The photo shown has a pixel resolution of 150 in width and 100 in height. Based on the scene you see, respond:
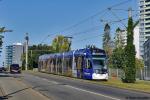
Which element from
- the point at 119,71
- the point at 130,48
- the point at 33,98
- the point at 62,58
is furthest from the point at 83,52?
the point at 33,98

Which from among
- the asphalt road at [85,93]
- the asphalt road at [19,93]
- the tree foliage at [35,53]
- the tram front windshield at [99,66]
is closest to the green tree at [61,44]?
the tree foliage at [35,53]

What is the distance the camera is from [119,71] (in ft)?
243

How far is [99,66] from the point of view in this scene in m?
53.0

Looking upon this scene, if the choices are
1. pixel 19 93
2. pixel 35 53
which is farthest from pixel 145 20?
pixel 19 93

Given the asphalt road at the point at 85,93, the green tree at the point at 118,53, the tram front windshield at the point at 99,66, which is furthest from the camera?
the green tree at the point at 118,53

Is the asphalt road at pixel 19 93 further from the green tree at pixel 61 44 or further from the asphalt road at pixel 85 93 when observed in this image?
the green tree at pixel 61 44

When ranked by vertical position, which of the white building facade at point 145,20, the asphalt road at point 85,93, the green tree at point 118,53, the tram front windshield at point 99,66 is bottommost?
the asphalt road at point 85,93

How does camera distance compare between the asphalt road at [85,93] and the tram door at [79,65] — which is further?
the tram door at [79,65]

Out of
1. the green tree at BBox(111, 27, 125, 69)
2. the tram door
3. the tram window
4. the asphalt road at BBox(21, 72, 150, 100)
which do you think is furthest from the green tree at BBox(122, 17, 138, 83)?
the green tree at BBox(111, 27, 125, 69)

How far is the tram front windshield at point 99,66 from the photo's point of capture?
52656 mm

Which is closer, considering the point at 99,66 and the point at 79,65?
the point at 99,66

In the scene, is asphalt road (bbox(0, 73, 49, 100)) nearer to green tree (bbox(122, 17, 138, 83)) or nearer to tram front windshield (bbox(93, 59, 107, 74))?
green tree (bbox(122, 17, 138, 83))

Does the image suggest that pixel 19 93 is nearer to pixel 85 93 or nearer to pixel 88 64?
pixel 85 93

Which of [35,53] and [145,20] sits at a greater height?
[145,20]
